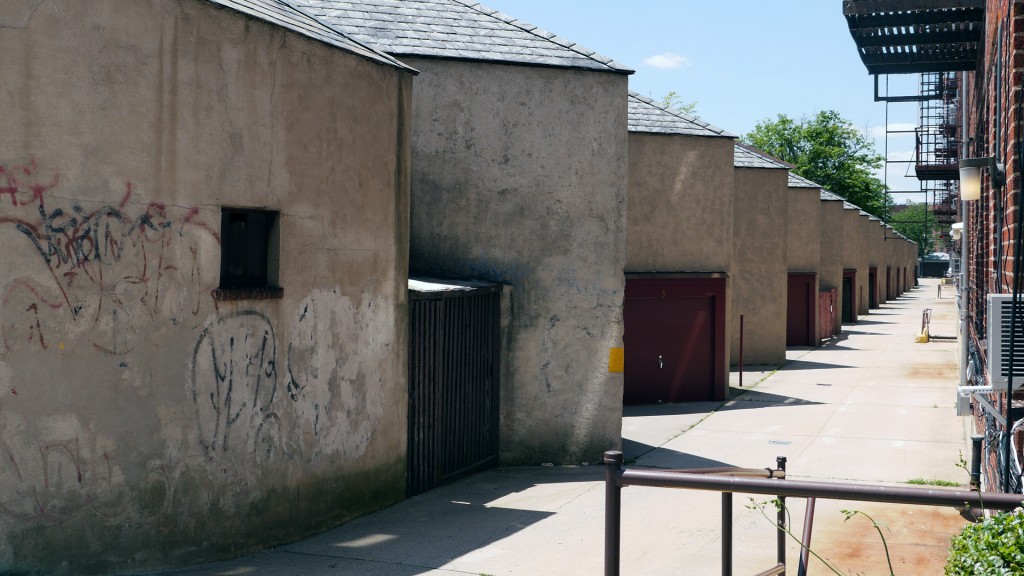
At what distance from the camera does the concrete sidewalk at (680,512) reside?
8742 mm

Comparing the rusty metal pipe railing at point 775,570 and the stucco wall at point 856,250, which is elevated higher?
the stucco wall at point 856,250

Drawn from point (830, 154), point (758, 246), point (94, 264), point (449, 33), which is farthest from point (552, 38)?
point (830, 154)

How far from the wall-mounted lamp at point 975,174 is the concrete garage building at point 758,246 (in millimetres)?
15971

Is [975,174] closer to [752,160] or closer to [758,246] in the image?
[758,246]

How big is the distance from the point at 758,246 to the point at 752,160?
2.46m

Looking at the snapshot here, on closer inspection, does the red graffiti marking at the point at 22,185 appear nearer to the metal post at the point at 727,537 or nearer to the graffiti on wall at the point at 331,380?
the graffiti on wall at the point at 331,380

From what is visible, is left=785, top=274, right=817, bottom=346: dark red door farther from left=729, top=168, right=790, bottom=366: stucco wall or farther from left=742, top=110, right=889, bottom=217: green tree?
left=742, top=110, right=889, bottom=217: green tree

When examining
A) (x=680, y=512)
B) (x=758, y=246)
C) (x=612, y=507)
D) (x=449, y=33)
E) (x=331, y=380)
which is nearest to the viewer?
(x=612, y=507)

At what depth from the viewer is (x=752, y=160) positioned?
26641 millimetres

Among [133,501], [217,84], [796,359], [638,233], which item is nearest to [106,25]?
[217,84]

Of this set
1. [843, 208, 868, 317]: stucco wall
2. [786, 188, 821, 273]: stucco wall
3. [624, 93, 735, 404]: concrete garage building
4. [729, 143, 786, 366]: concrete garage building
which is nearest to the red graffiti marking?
[624, 93, 735, 404]: concrete garage building

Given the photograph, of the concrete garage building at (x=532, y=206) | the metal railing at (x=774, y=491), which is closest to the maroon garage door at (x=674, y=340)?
the concrete garage building at (x=532, y=206)

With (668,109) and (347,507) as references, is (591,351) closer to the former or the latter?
(347,507)

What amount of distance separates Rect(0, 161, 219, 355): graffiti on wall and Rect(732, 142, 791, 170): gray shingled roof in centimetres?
1971
